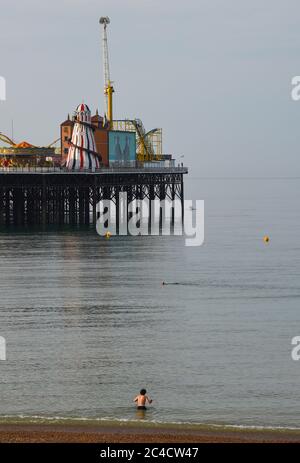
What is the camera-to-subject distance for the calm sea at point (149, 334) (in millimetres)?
39159

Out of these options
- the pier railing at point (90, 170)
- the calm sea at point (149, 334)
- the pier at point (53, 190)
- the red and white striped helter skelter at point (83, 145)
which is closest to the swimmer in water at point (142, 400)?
the calm sea at point (149, 334)

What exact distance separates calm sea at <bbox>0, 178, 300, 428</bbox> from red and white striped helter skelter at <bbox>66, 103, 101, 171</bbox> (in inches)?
1289

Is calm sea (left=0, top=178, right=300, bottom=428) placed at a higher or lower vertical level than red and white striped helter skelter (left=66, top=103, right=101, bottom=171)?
lower

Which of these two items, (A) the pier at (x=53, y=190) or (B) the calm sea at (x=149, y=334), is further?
(A) the pier at (x=53, y=190)

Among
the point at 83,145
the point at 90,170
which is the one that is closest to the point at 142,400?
the point at 90,170

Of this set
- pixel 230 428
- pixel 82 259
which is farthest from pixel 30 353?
pixel 82 259

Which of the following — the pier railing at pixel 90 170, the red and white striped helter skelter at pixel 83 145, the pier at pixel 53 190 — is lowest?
the pier at pixel 53 190

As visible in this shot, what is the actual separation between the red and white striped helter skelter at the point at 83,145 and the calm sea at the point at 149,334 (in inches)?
1289

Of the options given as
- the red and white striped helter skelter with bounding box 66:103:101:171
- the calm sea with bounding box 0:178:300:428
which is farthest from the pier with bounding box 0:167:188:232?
the calm sea with bounding box 0:178:300:428

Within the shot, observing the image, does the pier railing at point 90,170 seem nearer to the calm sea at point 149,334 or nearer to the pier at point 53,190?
the pier at point 53,190

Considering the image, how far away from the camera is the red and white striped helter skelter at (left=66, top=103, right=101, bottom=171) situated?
124 m

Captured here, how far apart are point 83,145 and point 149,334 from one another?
7605 centimetres

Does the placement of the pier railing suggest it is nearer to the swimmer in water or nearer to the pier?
the pier
